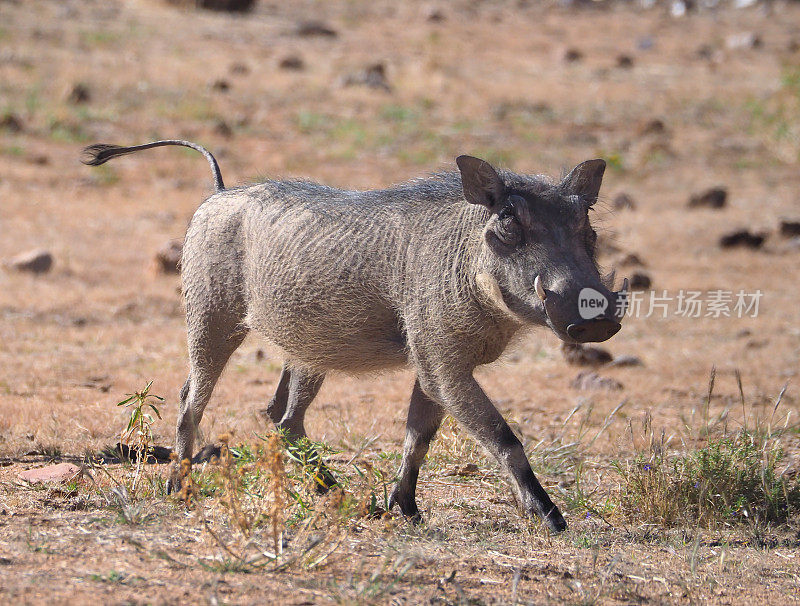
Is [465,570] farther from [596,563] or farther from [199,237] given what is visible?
[199,237]

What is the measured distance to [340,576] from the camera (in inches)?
119

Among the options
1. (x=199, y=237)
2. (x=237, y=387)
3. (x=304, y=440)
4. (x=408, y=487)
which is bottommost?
(x=237, y=387)

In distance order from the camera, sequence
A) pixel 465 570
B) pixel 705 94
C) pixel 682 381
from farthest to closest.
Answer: pixel 705 94 → pixel 682 381 → pixel 465 570

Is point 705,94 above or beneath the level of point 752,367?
above

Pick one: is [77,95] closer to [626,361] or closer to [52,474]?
[626,361]

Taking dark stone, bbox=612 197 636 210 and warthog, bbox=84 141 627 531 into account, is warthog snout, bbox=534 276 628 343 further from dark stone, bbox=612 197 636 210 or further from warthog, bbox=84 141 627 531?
dark stone, bbox=612 197 636 210

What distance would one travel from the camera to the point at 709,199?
450 inches

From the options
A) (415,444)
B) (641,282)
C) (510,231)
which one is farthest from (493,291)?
(641,282)

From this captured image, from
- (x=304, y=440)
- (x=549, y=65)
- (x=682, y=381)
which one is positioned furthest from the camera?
(x=549, y=65)

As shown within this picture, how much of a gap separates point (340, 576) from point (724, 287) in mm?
6504

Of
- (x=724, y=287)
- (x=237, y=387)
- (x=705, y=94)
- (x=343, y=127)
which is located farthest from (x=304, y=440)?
(x=705, y=94)

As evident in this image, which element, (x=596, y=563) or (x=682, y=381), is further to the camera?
(x=682, y=381)

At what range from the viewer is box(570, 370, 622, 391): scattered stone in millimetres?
6223

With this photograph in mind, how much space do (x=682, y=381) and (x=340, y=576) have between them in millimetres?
3960
